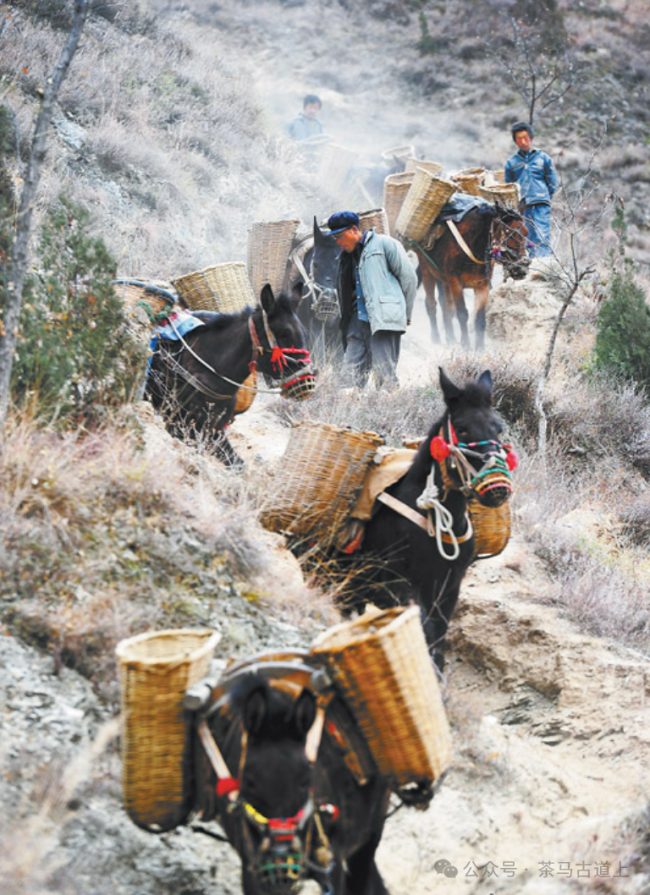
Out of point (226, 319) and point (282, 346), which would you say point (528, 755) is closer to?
point (282, 346)

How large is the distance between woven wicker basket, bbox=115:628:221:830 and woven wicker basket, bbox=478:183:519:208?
38.5 ft

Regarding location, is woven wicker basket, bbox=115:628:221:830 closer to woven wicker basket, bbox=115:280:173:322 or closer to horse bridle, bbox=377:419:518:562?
horse bridle, bbox=377:419:518:562

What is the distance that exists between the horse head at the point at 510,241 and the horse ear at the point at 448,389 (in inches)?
317

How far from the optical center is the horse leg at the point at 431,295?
1496cm

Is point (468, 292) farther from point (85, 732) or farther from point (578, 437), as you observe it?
point (85, 732)

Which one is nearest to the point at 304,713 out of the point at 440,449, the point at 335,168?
the point at 440,449

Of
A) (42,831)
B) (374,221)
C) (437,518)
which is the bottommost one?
(42,831)

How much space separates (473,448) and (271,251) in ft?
24.1

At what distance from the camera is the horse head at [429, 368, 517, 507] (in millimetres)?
5633

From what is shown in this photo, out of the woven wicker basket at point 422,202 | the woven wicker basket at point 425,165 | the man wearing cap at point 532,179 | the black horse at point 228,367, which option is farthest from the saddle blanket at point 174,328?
the woven wicker basket at point 425,165

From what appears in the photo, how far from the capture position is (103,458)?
18.9ft

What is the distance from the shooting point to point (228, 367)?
26.5 ft

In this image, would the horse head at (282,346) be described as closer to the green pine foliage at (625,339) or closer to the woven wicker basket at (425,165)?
the green pine foliage at (625,339)

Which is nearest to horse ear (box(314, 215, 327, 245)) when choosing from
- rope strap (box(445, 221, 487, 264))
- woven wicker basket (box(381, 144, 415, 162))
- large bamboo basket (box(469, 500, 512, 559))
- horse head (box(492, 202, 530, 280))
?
rope strap (box(445, 221, 487, 264))
